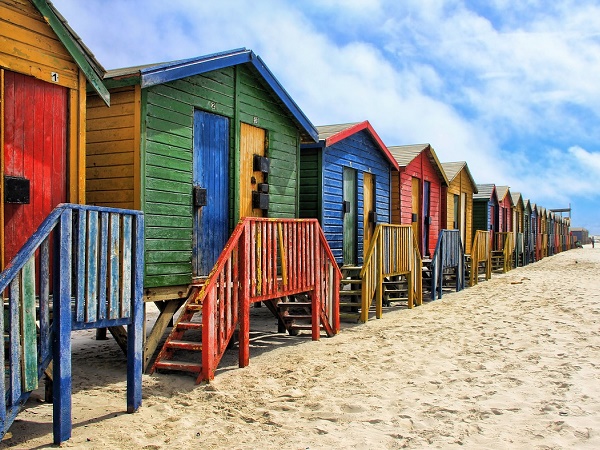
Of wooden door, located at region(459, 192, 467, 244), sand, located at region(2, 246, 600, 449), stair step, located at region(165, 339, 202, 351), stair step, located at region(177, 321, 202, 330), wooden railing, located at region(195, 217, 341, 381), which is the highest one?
wooden door, located at region(459, 192, 467, 244)

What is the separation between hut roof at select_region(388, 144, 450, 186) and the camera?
651 inches

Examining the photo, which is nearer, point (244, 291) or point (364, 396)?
point (364, 396)

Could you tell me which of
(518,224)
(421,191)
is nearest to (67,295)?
(421,191)

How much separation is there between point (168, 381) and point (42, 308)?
2.48m

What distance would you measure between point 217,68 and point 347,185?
5.38m

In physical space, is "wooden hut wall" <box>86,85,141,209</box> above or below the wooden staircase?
above

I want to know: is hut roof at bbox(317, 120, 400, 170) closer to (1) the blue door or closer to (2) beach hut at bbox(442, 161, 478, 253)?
(1) the blue door

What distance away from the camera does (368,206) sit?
552 inches

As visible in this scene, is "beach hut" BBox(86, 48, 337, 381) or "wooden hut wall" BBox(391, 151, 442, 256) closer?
"beach hut" BBox(86, 48, 337, 381)

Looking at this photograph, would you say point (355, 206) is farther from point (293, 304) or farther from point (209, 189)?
point (209, 189)

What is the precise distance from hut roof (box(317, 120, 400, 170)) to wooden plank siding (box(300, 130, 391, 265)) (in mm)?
138

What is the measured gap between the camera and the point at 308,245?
8.95 metres

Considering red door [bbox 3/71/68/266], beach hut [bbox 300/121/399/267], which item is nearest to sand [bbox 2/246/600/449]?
red door [bbox 3/71/68/266]

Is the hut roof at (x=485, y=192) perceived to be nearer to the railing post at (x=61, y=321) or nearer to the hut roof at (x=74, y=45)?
the hut roof at (x=74, y=45)
